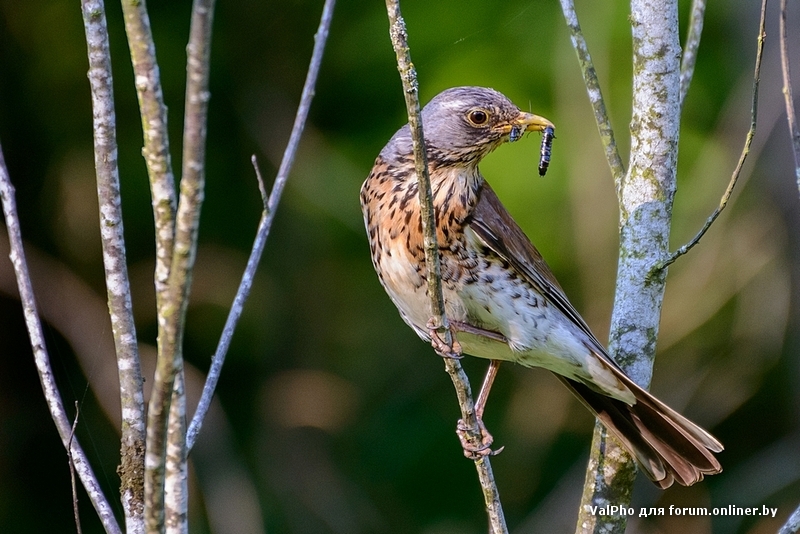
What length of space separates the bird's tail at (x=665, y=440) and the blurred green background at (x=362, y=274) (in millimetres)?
2055

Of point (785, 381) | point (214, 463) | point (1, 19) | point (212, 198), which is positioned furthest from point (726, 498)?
point (1, 19)

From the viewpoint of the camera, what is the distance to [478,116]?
3.16 metres

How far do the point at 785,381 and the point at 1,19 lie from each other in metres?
5.17

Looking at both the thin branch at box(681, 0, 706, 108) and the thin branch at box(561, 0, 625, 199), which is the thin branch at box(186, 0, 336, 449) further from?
the thin branch at box(681, 0, 706, 108)

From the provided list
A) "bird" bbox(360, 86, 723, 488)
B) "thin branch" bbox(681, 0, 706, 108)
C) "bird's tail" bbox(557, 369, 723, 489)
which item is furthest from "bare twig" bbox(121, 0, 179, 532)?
"thin branch" bbox(681, 0, 706, 108)

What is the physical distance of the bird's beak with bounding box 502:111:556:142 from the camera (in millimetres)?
3109

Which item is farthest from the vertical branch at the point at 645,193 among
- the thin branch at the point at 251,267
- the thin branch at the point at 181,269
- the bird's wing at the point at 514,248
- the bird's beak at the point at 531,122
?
the thin branch at the point at 181,269

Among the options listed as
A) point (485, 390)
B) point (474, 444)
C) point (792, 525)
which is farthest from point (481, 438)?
point (792, 525)

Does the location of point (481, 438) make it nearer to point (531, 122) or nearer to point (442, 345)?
point (442, 345)

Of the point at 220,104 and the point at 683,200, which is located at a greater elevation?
the point at 220,104

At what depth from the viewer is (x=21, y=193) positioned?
5.22 metres

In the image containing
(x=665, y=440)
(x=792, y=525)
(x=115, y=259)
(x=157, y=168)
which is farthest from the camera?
(x=665, y=440)

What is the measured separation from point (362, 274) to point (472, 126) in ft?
8.87

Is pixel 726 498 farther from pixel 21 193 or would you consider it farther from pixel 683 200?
pixel 21 193
